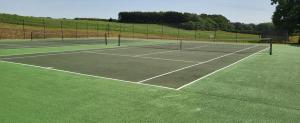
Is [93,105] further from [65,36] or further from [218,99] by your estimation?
[65,36]

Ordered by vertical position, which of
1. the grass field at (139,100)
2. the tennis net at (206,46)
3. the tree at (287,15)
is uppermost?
the tree at (287,15)

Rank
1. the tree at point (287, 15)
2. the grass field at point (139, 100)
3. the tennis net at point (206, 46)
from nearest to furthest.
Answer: the grass field at point (139, 100) < the tennis net at point (206, 46) < the tree at point (287, 15)

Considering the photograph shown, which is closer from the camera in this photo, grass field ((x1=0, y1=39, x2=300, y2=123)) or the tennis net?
grass field ((x1=0, y1=39, x2=300, y2=123))

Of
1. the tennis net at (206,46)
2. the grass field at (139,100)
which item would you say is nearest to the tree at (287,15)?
the tennis net at (206,46)

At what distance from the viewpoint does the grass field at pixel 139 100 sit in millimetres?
5520

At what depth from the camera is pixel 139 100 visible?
666cm

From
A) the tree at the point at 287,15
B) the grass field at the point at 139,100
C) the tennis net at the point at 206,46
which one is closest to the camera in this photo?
the grass field at the point at 139,100

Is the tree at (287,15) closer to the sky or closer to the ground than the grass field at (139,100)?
closer to the sky

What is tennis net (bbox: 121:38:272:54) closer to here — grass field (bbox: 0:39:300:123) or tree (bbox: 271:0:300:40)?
tree (bbox: 271:0:300:40)

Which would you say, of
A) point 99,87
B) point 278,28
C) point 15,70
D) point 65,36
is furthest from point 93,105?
point 278,28

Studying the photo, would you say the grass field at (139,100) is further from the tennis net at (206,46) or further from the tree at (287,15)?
the tree at (287,15)

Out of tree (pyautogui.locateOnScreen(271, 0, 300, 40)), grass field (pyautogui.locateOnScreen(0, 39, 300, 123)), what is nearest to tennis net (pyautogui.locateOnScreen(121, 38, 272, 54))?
tree (pyautogui.locateOnScreen(271, 0, 300, 40))

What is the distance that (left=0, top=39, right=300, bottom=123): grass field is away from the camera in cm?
552

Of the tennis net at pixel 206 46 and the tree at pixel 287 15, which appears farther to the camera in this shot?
the tree at pixel 287 15
